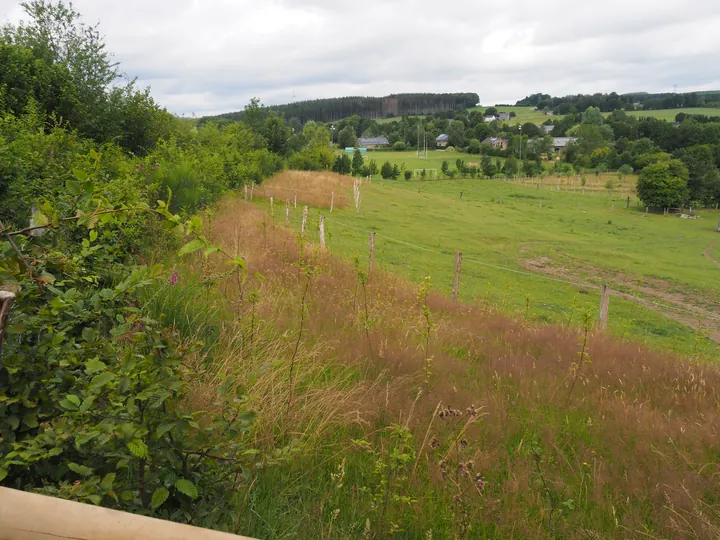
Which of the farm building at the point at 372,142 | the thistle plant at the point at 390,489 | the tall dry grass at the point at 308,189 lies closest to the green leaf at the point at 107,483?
the thistle plant at the point at 390,489

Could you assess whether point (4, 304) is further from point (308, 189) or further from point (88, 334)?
point (308, 189)

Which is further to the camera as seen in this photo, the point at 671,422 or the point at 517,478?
the point at 671,422

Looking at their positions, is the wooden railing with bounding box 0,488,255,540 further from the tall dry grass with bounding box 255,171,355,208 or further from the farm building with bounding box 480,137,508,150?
the farm building with bounding box 480,137,508,150

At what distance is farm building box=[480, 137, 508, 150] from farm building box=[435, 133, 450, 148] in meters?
9.55

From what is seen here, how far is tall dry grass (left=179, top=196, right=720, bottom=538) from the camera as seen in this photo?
3.41 metres

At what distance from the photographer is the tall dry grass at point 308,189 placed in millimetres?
36000

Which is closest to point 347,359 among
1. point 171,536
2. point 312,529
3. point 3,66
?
point 312,529

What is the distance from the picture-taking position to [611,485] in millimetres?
3719

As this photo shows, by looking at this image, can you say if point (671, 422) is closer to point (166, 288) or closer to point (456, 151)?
point (166, 288)

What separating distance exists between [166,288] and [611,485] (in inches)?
173

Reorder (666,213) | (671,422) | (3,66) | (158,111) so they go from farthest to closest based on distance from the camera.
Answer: (666,213) < (158,111) < (3,66) < (671,422)

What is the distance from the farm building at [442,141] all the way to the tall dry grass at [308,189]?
3692 inches

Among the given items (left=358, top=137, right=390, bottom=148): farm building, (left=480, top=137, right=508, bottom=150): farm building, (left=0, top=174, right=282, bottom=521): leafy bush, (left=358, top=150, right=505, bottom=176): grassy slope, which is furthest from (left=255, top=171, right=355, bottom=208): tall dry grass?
(left=358, top=137, right=390, bottom=148): farm building

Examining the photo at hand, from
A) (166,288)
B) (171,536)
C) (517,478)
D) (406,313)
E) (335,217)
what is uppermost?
(171,536)
